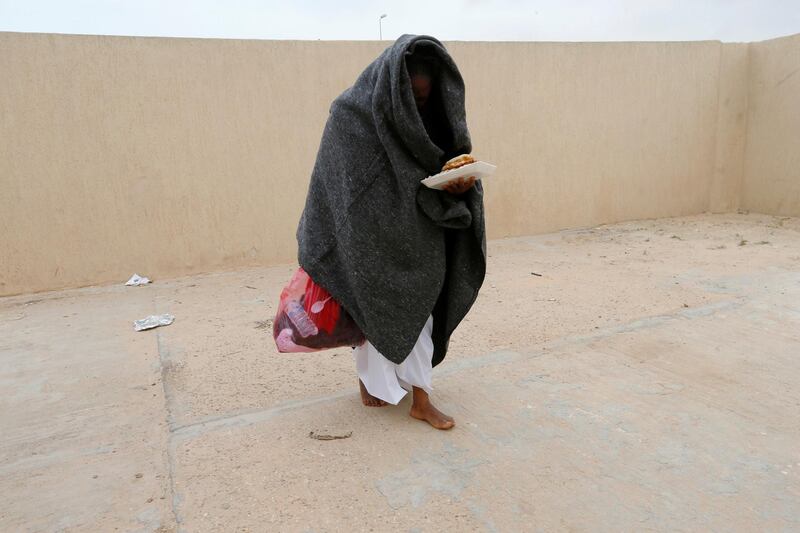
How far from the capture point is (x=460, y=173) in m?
2.13

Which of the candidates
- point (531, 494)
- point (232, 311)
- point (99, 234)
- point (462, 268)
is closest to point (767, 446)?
point (531, 494)

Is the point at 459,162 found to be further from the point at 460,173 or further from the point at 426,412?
the point at 426,412

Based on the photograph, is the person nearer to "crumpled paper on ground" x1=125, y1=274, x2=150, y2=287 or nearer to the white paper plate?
the white paper plate

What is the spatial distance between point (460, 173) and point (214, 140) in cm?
453

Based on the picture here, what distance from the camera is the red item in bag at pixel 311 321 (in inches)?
96.7

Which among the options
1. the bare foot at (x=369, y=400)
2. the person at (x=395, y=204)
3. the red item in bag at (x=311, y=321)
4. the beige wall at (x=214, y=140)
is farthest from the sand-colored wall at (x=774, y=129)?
the red item in bag at (x=311, y=321)

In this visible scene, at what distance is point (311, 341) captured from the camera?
2467mm

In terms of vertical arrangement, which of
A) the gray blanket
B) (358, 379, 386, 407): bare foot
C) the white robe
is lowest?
(358, 379, 386, 407): bare foot

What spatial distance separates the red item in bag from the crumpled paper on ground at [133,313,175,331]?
87.4 inches

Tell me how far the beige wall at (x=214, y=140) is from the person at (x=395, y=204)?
12.9 feet

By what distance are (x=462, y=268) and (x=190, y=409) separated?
151 centimetres

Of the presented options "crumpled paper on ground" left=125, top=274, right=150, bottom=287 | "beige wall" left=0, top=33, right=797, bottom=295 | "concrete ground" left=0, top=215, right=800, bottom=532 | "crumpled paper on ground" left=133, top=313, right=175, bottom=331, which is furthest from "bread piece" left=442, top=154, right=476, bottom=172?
Result: "crumpled paper on ground" left=125, top=274, right=150, bottom=287

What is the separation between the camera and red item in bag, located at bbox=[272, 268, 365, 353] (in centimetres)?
246

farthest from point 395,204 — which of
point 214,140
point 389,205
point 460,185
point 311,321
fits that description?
point 214,140
